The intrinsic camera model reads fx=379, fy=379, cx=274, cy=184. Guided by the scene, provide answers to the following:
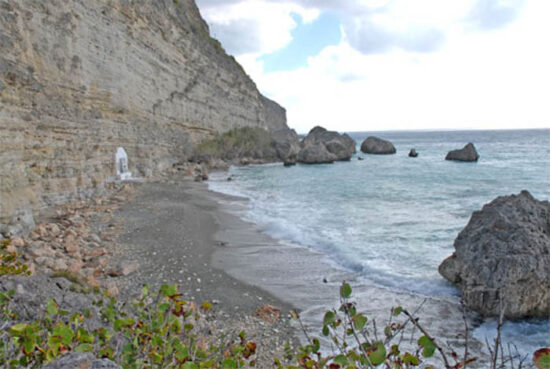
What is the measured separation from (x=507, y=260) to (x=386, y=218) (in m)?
8.34

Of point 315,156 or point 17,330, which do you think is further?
point 315,156

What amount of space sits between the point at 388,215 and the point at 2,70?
13733mm

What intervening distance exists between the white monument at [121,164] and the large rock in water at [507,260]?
50.1ft

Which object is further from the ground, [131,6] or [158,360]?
[131,6]

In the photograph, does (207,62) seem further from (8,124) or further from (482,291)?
(482,291)

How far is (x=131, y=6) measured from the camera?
20875mm

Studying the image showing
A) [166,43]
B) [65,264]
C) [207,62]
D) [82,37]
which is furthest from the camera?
[207,62]

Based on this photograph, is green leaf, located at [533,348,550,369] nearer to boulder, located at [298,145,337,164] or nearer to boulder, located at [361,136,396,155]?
boulder, located at [298,145,337,164]

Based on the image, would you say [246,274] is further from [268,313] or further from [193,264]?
[268,313]

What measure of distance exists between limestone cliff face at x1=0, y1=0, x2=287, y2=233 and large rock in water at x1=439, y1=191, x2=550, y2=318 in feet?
32.9

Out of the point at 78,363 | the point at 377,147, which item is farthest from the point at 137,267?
the point at 377,147

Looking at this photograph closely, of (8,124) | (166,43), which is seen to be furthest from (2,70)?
(166,43)

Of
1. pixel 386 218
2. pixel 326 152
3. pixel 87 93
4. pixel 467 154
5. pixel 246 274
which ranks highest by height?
pixel 87 93

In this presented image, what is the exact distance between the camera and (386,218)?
15.1 m
